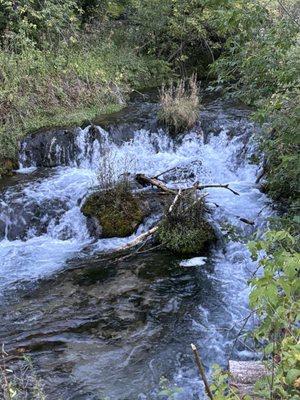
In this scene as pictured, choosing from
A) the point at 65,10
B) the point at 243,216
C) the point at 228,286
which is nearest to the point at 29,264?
the point at 228,286

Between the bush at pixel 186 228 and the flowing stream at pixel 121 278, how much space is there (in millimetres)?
214

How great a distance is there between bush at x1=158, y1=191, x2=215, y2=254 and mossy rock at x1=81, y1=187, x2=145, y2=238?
2.20 ft

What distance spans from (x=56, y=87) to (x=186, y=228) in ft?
20.0

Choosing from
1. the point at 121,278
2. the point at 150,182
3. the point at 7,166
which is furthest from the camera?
the point at 7,166

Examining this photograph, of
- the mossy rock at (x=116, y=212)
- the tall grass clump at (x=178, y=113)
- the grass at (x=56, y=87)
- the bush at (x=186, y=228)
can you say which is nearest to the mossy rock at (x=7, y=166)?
the grass at (x=56, y=87)

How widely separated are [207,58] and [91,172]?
7.68m

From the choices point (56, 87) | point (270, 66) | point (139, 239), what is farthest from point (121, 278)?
point (56, 87)

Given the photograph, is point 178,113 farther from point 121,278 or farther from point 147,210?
point 121,278

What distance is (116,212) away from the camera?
7.38 meters

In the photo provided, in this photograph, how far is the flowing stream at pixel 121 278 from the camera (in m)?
4.44

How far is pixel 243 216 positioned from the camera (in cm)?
737

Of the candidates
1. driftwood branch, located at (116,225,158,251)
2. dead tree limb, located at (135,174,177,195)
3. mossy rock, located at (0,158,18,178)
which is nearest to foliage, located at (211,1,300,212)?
driftwood branch, located at (116,225,158,251)

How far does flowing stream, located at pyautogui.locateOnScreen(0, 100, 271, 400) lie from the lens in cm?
444

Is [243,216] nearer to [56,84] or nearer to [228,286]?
[228,286]
